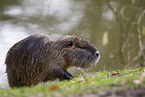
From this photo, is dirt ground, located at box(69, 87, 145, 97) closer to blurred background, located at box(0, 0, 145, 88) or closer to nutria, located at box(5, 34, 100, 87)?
nutria, located at box(5, 34, 100, 87)

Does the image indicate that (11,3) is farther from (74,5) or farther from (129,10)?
(129,10)

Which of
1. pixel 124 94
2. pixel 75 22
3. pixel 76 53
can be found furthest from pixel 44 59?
pixel 75 22

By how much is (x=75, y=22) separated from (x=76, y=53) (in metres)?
7.08

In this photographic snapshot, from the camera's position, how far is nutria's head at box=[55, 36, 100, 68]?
4.28 m

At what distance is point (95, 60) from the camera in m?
4.32

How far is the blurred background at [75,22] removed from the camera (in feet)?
30.5

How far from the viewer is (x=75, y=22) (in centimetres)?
1127

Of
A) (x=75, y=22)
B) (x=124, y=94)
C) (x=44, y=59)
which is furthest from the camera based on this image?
(x=75, y=22)

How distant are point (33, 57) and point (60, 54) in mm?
437

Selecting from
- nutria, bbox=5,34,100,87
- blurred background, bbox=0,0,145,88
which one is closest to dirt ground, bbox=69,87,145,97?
nutria, bbox=5,34,100,87

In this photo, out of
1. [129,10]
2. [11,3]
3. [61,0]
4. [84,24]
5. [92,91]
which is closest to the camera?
[92,91]

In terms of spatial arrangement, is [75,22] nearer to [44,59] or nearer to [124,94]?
[44,59]

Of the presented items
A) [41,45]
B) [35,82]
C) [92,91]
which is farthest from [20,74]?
[92,91]

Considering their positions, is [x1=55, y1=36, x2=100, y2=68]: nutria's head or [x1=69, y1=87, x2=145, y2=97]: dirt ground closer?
[x1=69, y1=87, x2=145, y2=97]: dirt ground
